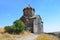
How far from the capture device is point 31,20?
30.9 m

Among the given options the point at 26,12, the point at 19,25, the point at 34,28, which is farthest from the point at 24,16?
the point at 19,25

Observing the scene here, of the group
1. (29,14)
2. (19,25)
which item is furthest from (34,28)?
(19,25)

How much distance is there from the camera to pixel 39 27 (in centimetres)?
3125

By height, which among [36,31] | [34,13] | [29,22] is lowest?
[36,31]

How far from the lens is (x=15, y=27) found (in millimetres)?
23906

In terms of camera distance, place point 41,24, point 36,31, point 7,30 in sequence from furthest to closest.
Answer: point 41,24 → point 36,31 → point 7,30

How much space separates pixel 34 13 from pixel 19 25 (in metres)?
8.83

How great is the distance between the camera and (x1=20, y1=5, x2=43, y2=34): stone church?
30234 mm

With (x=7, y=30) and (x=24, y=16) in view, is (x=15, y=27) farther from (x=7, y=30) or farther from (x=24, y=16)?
(x=24, y=16)

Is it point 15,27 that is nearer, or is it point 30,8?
point 15,27

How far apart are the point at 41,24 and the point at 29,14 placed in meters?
3.41

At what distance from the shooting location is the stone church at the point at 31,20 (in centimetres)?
3023

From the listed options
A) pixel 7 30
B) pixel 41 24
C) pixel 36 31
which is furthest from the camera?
pixel 41 24

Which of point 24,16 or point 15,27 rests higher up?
point 24,16
